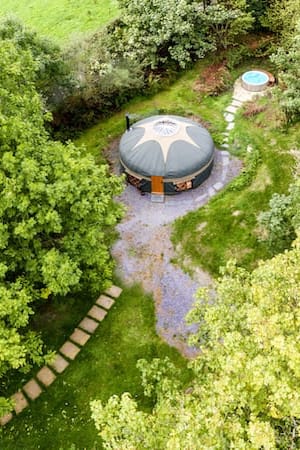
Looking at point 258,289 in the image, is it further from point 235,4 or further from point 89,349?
point 235,4

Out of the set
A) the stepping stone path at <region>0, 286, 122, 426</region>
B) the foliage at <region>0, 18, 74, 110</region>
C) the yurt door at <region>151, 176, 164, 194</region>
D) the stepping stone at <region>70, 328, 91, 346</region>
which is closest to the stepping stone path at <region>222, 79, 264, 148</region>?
the yurt door at <region>151, 176, 164, 194</region>

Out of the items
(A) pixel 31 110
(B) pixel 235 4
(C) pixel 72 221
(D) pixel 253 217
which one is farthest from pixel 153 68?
(C) pixel 72 221

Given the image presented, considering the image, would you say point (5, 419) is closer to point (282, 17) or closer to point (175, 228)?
point (175, 228)

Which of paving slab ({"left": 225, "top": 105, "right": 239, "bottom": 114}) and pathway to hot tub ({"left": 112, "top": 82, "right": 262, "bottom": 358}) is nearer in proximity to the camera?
pathway to hot tub ({"left": 112, "top": 82, "right": 262, "bottom": 358})

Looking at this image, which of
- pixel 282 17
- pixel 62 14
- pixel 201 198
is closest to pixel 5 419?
pixel 201 198

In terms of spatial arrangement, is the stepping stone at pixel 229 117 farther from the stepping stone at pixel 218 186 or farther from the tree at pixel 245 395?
the tree at pixel 245 395

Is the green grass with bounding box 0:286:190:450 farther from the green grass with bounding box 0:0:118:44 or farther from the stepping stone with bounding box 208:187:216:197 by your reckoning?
the green grass with bounding box 0:0:118:44
